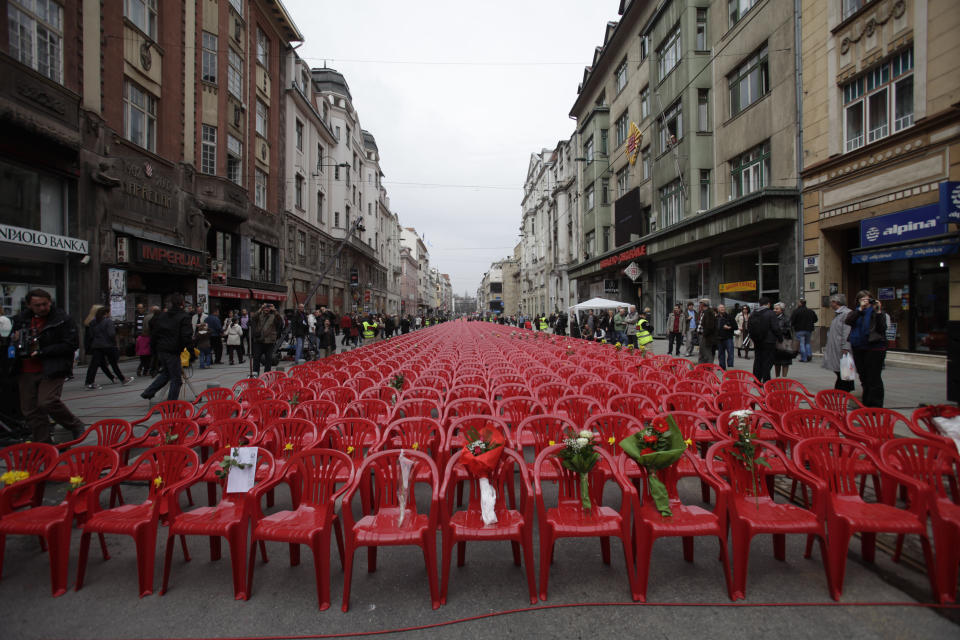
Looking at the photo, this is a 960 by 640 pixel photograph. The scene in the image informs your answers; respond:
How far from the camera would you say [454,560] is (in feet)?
11.2

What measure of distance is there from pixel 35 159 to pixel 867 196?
2229 cm

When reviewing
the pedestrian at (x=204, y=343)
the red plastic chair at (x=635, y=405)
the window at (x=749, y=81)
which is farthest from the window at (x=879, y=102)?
the pedestrian at (x=204, y=343)

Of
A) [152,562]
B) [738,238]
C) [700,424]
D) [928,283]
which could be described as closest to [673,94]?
[738,238]

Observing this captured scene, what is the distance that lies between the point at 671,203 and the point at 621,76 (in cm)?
1210

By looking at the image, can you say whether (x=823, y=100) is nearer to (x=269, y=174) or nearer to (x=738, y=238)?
(x=738, y=238)

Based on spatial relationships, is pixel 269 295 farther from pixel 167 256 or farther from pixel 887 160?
pixel 887 160

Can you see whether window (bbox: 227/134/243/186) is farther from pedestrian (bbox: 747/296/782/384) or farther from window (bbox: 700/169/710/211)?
pedestrian (bbox: 747/296/782/384)

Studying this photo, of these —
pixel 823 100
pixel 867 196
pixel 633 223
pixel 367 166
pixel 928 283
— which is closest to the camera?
pixel 928 283

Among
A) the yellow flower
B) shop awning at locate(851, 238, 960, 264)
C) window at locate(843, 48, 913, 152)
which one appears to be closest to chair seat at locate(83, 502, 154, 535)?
the yellow flower

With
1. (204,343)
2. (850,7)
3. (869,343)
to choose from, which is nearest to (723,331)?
(869,343)

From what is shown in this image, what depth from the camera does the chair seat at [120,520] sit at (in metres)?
3.00

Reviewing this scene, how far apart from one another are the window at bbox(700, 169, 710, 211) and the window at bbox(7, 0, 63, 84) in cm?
2304

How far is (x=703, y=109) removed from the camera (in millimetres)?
20312

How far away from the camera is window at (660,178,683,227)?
72.3 feet
